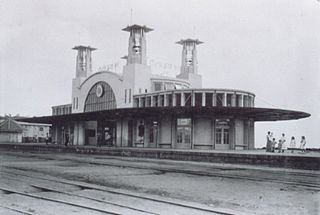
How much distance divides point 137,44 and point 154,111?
14.6 meters

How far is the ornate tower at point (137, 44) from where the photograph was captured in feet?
150

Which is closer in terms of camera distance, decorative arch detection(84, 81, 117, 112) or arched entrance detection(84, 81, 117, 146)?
arched entrance detection(84, 81, 117, 146)

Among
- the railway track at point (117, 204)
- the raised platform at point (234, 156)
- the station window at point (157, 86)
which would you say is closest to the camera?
the railway track at point (117, 204)

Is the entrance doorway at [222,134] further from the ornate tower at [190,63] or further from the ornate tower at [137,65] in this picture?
the ornate tower at [190,63]

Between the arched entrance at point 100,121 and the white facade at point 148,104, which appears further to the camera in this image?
the arched entrance at point 100,121

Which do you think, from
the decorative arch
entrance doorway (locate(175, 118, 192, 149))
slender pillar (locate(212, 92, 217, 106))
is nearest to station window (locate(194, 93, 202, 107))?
slender pillar (locate(212, 92, 217, 106))

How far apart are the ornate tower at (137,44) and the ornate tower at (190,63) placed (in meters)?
8.25

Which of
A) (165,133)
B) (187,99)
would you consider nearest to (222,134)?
(165,133)

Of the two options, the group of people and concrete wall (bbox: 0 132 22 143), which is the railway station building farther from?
concrete wall (bbox: 0 132 22 143)

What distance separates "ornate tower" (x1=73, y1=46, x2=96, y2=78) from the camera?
56875 mm

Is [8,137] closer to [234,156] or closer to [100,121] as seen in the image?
[100,121]

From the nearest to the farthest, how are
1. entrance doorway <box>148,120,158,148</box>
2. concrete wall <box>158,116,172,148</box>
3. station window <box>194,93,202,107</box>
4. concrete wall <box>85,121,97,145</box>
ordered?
concrete wall <box>158,116,172,148</box> < entrance doorway <box>148,120,158,148</box> < station window <box>194,93,202,107</box> < concrete wall <box>85,121,97,145</box>

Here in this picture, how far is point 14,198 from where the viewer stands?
9.05m

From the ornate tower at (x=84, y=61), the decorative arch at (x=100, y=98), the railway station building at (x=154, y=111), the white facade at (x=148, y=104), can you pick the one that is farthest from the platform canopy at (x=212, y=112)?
the ornate tower at (x=84, y=61)
